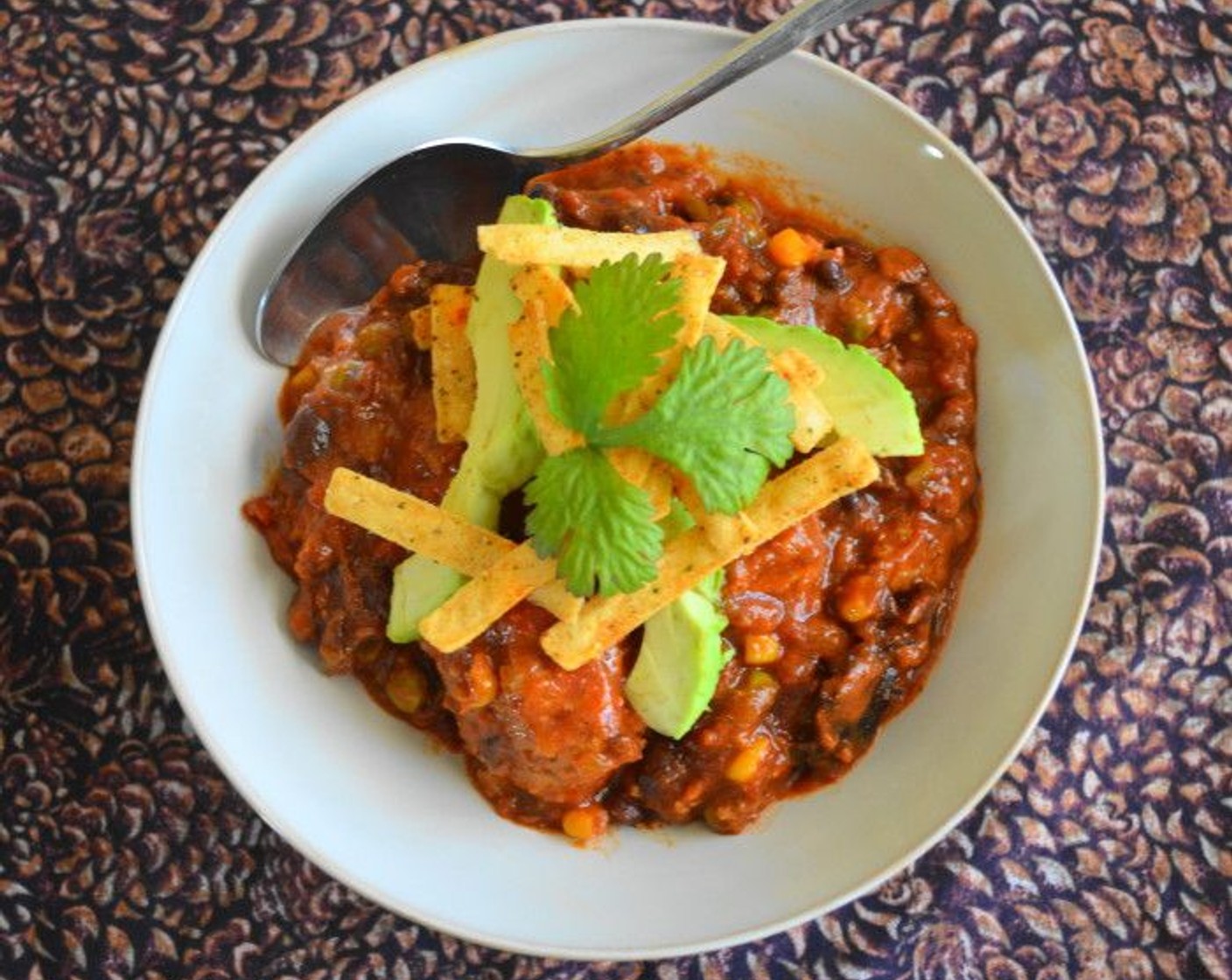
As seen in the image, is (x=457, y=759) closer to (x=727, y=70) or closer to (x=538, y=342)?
(x=538, y=342)

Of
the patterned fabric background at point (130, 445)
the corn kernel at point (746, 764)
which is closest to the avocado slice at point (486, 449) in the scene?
the corn kernel at point (746, 764)

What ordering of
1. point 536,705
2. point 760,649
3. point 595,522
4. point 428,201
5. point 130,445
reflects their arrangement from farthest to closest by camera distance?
point 130,445
point 428,201
point 760,649
point 536,705
point 595,522

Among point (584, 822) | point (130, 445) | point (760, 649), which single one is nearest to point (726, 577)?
point (760, 649)

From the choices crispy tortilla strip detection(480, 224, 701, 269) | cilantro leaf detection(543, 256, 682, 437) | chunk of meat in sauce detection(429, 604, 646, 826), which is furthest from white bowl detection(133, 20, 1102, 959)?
cilantro leaf detection(543, 256, 682, 437)

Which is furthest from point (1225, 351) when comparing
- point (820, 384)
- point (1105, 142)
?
point (820, 384)

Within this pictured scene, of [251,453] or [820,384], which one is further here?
[251,453]

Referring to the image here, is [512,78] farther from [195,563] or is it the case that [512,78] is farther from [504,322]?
[195,563]

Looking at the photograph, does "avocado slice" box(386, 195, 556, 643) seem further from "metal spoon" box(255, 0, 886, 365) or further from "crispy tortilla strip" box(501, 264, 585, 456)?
"metal spoon" box(255, 0, 886, 365)
